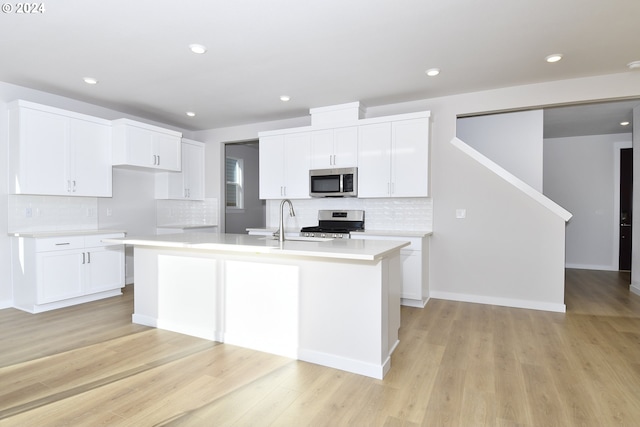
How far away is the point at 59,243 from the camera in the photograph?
3926 millimetres

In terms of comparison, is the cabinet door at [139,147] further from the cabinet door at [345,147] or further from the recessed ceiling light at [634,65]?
the recessed ceiling light at [634,65]

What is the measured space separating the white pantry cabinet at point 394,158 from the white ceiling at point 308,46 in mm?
450

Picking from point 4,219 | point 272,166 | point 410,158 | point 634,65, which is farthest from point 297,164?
point 634,65

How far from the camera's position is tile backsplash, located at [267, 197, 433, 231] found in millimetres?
4535

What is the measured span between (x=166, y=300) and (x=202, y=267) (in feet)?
1.89

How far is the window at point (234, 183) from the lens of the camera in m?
7.56

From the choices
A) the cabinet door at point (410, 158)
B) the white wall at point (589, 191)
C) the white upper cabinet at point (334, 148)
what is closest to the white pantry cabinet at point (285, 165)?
the white upper cabinet at point (334, 148)

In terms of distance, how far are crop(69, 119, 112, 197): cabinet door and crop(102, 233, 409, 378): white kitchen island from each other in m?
1.75

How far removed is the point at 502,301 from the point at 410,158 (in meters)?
2.05

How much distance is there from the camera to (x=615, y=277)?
18.9 feet

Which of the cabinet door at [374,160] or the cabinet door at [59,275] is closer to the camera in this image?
the cabinet door at [59,275]

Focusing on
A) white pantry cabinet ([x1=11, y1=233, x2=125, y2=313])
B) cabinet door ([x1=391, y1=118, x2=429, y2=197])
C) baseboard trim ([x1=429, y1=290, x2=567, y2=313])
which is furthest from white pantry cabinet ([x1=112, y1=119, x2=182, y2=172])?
baseboard trim ([x1=429, y1=290, x2=567, y2=313])

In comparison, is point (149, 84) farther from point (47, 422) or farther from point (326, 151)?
point (47, 422)

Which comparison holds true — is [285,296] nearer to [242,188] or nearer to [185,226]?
[185,226]
